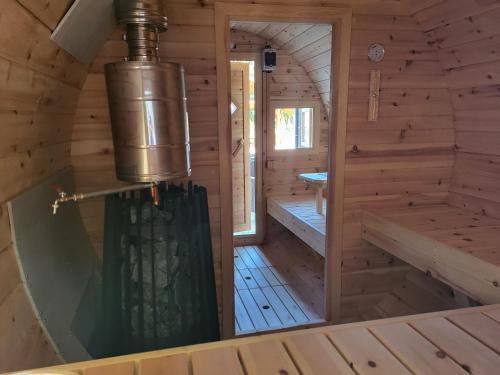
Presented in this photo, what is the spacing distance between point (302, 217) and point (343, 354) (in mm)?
2371

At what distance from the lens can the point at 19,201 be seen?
50.2 inches

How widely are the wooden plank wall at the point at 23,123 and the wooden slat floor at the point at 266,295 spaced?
151 centimetres

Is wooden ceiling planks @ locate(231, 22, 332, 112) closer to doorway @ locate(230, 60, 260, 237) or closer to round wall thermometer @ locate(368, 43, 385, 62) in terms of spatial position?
doorway @ locate(230, 60, 260, 237)

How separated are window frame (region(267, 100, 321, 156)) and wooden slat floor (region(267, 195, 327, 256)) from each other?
1.64ft

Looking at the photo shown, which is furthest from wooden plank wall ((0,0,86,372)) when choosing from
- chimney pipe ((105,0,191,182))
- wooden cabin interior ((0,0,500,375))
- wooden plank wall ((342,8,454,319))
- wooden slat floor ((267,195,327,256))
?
wooden slat floor ((267,195,327,256))

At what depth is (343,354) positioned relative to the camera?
1061 millimetres

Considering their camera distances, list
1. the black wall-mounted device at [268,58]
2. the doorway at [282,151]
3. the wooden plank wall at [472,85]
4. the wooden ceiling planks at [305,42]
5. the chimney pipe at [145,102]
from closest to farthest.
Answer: the chimney pipe at [145,102]
the wooden plank wall at [472,85]
the wooden ceiling planks at [305,42]
the doorway at [282,151]
the black wall-mounted device at [268,58]

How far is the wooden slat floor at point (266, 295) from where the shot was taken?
108 inches

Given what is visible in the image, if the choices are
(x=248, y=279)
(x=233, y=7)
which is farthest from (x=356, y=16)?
(x=248, y=279)

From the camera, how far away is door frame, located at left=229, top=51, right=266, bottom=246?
153 inches

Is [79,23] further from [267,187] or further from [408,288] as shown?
[267,187]

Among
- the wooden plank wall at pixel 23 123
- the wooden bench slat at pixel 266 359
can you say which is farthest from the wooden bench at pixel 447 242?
the wooden plank wall at pixel 23 123

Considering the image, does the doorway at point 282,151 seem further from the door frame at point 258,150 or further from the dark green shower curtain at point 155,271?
the dark green shower curtain at point 155,271

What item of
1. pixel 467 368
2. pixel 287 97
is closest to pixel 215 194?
pixel 467 368
